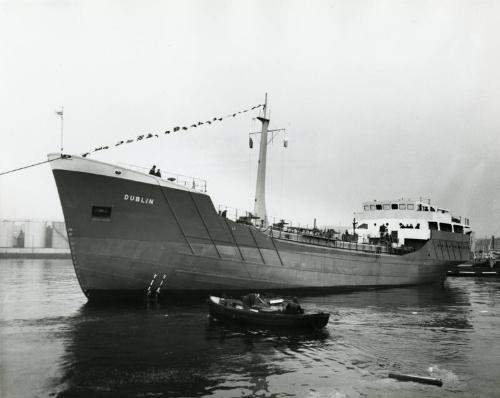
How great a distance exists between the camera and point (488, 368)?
11836 millimetres

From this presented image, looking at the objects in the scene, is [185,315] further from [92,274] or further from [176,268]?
[92,274]

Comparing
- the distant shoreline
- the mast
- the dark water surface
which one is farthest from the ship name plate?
the distant shoreline

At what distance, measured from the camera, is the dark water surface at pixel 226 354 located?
32.4 feet

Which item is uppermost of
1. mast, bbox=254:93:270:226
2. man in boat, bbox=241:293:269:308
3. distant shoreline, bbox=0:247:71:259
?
mast, bbox=254:93:270:226

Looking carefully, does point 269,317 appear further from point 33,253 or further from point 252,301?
point 33,253

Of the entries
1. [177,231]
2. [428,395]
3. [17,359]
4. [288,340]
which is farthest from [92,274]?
[428,395]

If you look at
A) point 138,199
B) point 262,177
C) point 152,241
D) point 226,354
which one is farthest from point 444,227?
point 226,354

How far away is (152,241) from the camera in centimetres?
2012

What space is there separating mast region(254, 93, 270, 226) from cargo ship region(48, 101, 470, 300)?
0.06 meters

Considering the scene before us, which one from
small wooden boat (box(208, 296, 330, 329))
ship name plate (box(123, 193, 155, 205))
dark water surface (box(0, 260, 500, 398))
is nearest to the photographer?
dark water surface (box(0, 260, 500, 398))

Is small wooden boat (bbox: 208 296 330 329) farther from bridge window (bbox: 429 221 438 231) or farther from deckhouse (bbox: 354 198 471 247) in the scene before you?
bridge window (bbox: 429 221 438 231)

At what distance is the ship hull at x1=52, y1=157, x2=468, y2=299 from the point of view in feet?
62.6

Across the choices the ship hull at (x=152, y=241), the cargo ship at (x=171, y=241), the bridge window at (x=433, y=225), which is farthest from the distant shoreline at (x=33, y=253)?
the ship hull at (x=152, y=241)

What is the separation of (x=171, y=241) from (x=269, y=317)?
7.00m
